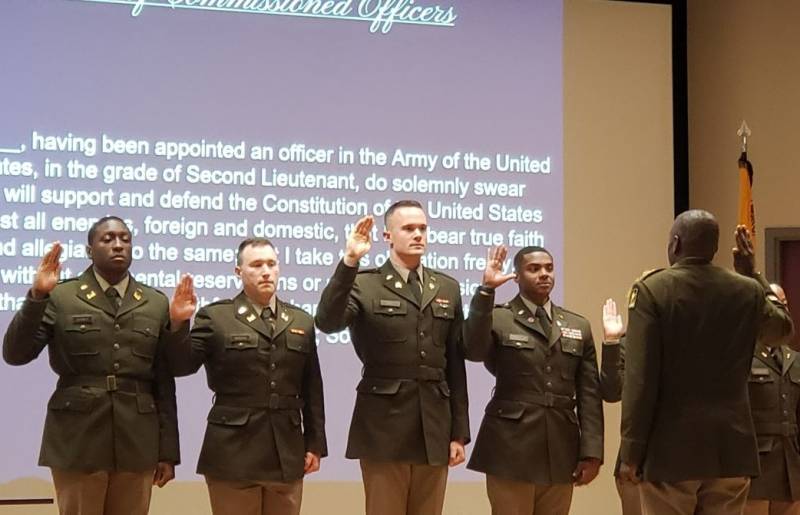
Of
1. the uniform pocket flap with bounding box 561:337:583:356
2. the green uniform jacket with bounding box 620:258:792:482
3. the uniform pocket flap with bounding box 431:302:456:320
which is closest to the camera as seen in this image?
the green uniform jacket with bounding box 620:258:792:482

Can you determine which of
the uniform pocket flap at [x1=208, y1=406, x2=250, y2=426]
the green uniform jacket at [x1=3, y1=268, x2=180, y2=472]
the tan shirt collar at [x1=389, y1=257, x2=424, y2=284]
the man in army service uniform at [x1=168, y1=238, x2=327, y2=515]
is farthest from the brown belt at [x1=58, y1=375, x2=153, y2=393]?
the tan shirt collar at [x1=389, y1=257, x2=424, y2=284]

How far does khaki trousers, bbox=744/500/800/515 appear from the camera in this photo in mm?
4844

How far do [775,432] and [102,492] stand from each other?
2777mm

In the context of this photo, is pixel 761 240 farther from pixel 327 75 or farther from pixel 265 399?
pixel 265 399

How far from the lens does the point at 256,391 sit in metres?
4.17

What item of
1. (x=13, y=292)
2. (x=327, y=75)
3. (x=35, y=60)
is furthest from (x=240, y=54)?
(x=13, y=292)

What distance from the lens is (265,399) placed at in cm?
417

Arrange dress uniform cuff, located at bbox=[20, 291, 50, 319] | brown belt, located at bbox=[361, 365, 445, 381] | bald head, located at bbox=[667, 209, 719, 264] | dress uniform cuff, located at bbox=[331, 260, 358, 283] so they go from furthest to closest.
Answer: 1. brown belt, located at bbox=[361, 365, 445, 381]
2. dress uniform cuff, located at bbox=[331, 260, 358, 283]
3. dress uniform cuff, located at bbox=[20, 291, 50, 319]
4. bald head, located at bbox=[667, 209, 719, 264]

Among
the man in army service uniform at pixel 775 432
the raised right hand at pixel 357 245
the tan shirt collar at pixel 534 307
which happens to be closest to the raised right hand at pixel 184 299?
the raised right hand at pixel 357 245

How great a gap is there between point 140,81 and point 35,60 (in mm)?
516

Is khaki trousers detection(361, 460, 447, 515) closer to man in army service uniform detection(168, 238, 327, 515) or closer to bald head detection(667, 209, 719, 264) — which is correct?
man in army service uniform detection(168, 238, 327, 515)

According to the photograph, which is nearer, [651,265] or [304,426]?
[304,426]

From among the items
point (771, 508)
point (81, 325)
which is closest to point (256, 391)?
point (81, 325)

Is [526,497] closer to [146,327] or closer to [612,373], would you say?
[612,373]
